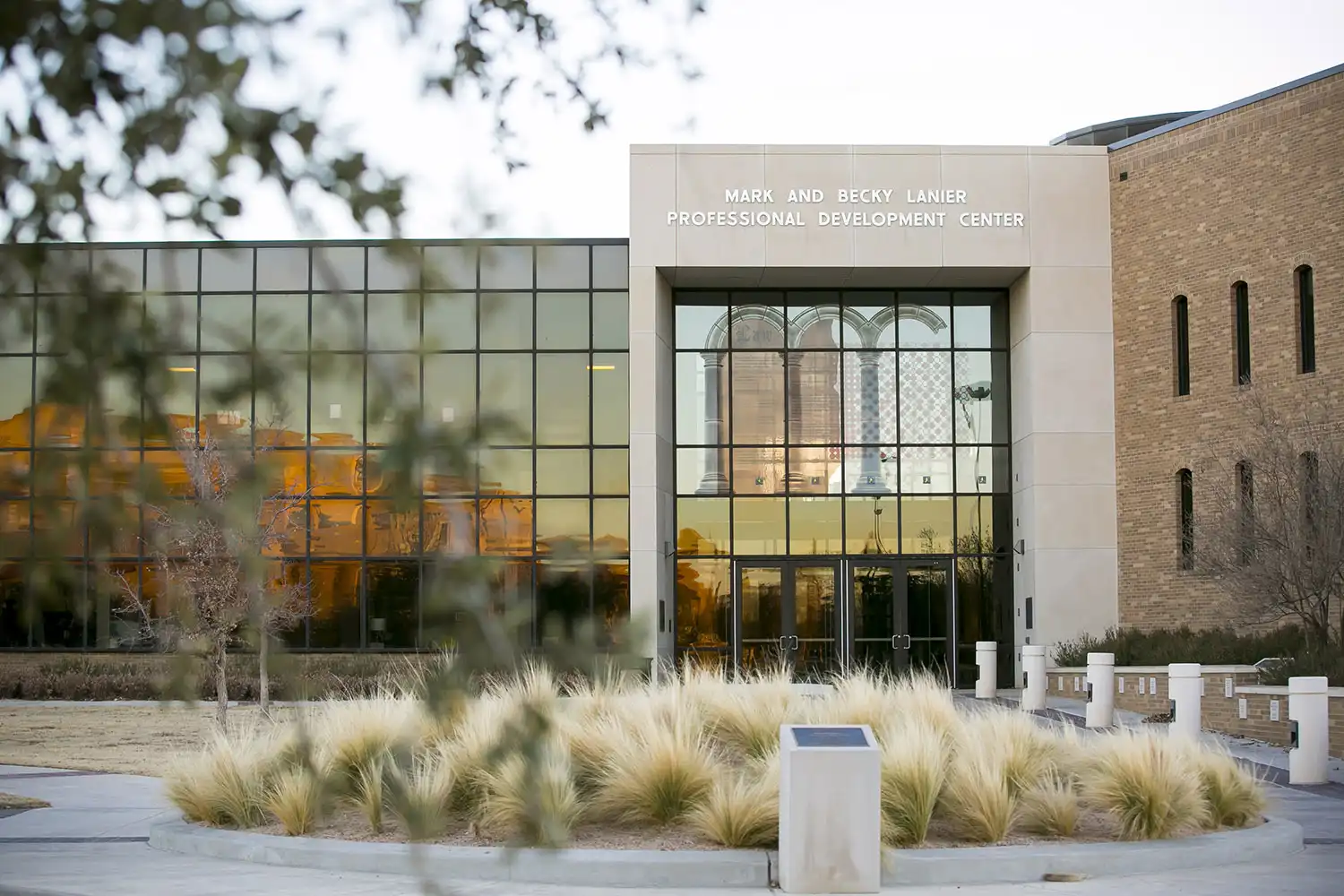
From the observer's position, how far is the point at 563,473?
34719mm

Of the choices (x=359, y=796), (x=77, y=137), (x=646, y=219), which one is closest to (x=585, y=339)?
(x=646, y=219)

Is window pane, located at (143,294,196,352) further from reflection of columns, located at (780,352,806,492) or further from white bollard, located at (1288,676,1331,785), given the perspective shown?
reflection of columns, located at (780,352,806,492)

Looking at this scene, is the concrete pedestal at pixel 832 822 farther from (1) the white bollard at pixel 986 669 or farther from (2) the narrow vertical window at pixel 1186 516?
(2) the narrow vertical window at pixel 1186 516

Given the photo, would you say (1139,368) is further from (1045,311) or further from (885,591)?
(885,591)

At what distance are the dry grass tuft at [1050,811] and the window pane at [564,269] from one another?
24699 mm

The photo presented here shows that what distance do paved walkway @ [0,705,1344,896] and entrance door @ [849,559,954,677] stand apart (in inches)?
830

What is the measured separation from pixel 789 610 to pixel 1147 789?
23660mm

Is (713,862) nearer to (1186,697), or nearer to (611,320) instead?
(1186,697)

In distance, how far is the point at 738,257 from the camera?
34.2m

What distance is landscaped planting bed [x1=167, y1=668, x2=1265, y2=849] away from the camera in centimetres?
1091

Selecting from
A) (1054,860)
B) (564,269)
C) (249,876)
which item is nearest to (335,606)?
(564,269)

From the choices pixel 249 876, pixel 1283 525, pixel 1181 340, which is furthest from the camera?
pixel 1181 340

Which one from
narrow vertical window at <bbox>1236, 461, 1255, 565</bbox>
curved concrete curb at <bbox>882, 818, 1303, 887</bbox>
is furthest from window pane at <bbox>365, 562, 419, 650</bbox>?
curved concrete curb at <bbox>882, 818, 1303, 887</bbox>

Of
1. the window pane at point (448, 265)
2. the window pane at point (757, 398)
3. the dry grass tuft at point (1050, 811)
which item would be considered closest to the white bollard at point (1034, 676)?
the window pane at point (757, 398)
